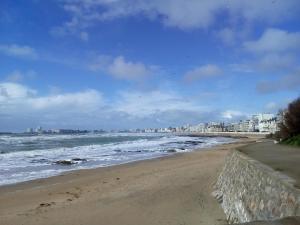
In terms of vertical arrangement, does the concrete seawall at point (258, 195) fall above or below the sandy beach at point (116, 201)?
above

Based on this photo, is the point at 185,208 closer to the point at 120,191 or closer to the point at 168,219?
the point at 168,219

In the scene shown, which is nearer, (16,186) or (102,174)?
(16,186)

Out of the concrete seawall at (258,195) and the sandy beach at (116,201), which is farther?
the sandy beach at (116,201)

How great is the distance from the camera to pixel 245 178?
911 centimetres

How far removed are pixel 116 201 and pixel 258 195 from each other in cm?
615

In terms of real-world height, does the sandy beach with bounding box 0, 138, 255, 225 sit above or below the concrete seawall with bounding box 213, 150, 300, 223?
below

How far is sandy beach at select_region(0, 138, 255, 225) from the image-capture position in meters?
10.3

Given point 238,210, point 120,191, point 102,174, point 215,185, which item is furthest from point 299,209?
point 102,174

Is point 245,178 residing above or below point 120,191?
above

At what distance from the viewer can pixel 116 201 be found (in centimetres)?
1245

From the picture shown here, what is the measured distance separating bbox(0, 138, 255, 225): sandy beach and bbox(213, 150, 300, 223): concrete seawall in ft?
2.24

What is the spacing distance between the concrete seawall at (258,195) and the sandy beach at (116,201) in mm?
682

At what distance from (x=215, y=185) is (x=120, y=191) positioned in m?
3.49

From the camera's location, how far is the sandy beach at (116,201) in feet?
33.6
